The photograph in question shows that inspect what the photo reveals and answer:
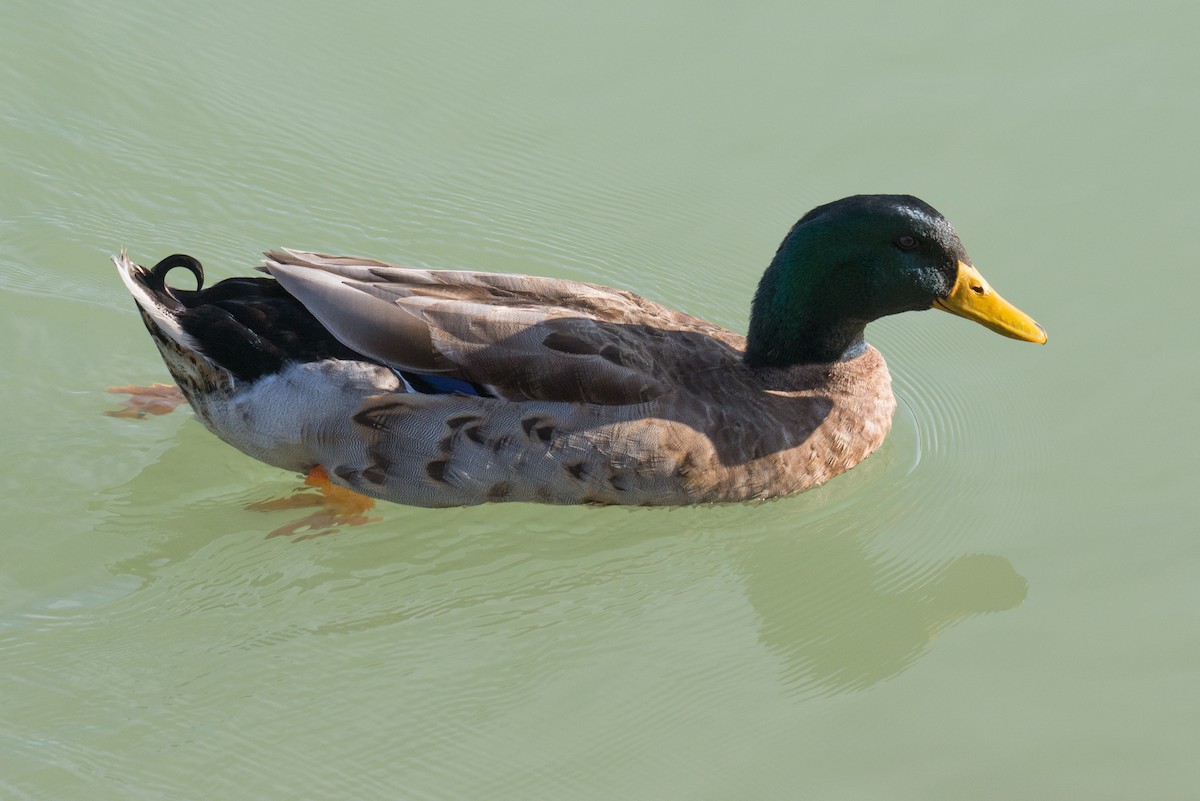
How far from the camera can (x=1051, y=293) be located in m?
7.53

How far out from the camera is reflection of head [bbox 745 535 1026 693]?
5840mm

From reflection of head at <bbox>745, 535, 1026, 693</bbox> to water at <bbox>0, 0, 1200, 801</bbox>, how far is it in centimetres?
2

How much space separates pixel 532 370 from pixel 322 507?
3.72ft

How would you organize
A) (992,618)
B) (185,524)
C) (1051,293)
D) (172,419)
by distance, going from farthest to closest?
1. (1051,293)
2. (172,419)
3. (185,524)
4. (992,618)

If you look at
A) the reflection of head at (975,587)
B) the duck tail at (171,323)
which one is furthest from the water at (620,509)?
the duck tail at (171,323)

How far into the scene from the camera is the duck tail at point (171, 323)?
248 inches

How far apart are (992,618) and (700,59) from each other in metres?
4.11

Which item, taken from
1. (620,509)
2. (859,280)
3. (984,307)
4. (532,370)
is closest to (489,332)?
(532,370)

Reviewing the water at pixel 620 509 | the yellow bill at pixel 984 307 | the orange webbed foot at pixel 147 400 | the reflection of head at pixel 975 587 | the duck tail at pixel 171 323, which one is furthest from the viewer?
the orange webbed foot at pixel 147 400

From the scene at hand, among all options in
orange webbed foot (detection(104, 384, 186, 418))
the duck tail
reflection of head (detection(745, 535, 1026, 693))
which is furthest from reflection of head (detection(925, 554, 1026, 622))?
orange webbed foot (detection(104, 384, 186, 418))

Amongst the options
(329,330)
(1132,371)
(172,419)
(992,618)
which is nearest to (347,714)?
(329,330)

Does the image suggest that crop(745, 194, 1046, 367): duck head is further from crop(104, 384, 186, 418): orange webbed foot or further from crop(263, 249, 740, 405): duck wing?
crop(104, 384, 186, 418): orange webbed foot

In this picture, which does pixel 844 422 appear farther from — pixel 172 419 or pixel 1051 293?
pixel 172 419

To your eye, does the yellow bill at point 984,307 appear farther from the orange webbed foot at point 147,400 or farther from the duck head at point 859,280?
the orange webbed foot at point 147,400
